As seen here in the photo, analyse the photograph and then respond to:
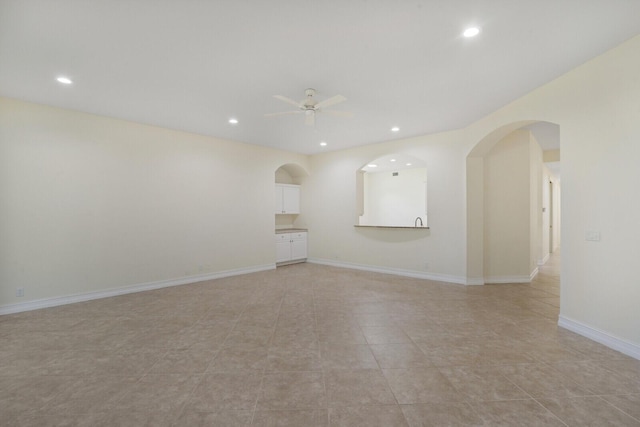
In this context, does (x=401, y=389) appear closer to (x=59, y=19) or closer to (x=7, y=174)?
(x=59, y=19)

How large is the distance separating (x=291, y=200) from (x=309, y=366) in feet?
17.3

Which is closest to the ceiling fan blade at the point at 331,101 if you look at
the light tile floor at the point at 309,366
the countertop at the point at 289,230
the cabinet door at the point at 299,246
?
the light tile floor at the point at 309,366

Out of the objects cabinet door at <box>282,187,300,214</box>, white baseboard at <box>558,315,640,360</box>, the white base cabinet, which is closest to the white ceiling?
white baseboard at <box>558,315,640,360</box>

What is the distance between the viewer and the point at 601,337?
2.67 m

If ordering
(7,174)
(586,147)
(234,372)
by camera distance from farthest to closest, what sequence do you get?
(7,174)
(586,147)
(234,372)

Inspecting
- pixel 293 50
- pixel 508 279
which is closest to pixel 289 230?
pixel 508 279

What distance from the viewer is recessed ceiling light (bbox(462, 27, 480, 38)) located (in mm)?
2207

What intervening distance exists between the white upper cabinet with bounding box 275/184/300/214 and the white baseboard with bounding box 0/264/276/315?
171cm

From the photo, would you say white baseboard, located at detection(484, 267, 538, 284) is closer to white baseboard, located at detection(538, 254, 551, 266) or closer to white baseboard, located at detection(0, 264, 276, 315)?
white baseboard, located at detection(538, 254, 551, 266)

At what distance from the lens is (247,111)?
4.03 m

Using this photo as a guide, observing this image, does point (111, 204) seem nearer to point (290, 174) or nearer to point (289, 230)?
point (289, 230)

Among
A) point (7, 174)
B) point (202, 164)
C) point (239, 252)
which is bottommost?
point (239, 252)

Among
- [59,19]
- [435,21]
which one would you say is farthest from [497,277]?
[59,19]

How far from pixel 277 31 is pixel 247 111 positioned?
1.93 m
